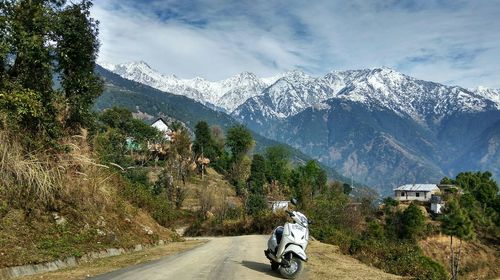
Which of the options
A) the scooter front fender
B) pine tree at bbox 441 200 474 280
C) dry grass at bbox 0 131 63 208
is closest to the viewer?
the scooter front fender

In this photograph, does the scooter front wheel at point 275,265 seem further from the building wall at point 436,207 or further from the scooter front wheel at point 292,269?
the building wall at point 436,207

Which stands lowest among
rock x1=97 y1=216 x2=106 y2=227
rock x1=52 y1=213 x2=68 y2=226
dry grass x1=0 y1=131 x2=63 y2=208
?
rock x1=97 y1=216 x2=106 y2=227

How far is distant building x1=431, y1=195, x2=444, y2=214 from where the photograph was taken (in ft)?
375

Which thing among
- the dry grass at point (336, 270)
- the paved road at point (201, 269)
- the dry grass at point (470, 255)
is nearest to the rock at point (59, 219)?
the paved road at point (201, 269)

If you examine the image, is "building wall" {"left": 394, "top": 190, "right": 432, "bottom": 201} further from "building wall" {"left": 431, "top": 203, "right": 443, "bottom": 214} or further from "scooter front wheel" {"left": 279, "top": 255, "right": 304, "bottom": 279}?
"scooter front wheel" {"left": 279, "top": 255, "right": 304, "bottom": 279}

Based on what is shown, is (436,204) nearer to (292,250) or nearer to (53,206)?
(292,250)

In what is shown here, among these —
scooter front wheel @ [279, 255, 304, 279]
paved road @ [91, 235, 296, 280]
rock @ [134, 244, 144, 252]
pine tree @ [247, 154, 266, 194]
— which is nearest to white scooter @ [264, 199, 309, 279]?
scooter front wheel @ [279, 255, 304, 279]

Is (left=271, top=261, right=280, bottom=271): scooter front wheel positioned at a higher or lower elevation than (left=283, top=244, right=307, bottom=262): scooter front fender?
lower

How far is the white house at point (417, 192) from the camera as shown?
133 m

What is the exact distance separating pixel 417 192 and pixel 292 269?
134168 mm

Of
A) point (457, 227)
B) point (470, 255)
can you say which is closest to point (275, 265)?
point (457, 227)

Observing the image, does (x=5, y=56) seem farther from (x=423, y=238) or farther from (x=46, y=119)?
(x=423, y=238)

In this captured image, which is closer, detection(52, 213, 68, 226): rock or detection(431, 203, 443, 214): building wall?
detection(52, 213, 68, 226): rock

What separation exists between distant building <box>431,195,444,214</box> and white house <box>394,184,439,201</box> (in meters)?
10.2
